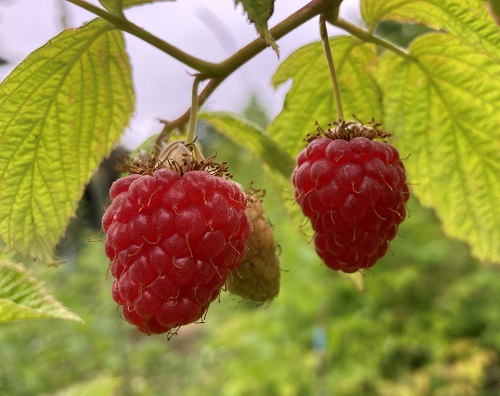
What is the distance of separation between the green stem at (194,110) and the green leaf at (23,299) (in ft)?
0.84

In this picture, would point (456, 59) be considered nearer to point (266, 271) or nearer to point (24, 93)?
point (266, 271)

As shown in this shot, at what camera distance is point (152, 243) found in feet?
2.27

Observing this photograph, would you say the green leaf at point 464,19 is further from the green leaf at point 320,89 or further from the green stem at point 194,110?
the green stem at point 194,110

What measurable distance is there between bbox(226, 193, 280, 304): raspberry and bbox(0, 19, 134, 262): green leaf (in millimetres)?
251

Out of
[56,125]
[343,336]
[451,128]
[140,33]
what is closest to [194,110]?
[140,33]

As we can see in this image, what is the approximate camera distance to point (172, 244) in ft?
2.25

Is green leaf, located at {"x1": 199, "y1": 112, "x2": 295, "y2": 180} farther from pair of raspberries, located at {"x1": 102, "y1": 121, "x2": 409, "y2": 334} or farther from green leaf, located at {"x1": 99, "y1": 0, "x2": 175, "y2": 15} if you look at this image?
green leaf, located at {"x1": 99, "y1": 0, "x2": 175, "y2": 15}

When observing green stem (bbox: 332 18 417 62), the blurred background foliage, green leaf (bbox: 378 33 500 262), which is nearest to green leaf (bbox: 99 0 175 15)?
green stem (bbox: 332 18 417 62)

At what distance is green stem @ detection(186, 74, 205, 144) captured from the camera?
29.9 inches

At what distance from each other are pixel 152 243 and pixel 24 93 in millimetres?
285

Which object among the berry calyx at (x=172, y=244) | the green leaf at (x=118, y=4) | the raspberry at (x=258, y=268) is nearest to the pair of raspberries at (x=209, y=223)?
the berry calyx at (x=172, y=244)

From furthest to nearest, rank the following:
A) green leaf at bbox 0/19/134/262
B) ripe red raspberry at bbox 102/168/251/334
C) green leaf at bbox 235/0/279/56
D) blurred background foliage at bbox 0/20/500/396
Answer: blurred background foliage at bbox 0/20/500/396, green leaf at bbox 0/19/134/262, ripe red raspberry at bbox 102/168/251/334, green leaf at bbox 235/0/279/56

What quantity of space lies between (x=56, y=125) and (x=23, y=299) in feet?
0.83

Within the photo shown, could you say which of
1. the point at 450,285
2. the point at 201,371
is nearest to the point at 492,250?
the point at 450,285
